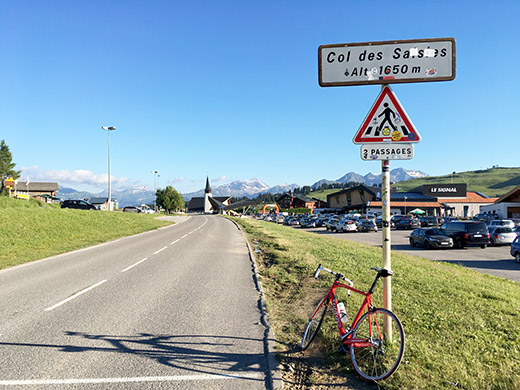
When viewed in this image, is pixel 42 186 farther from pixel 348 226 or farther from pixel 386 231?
pixel 386 231

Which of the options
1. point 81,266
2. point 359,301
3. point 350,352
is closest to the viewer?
point 350,352

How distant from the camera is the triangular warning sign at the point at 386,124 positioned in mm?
4574

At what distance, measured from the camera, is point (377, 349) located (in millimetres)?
4070

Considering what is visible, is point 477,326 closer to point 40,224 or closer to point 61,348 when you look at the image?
point 61,348

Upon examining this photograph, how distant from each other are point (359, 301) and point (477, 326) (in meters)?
1.95

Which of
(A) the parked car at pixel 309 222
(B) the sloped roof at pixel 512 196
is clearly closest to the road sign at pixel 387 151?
(A) the parked car at pixel 309 222

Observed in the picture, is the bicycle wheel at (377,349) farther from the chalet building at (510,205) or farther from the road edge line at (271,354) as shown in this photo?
the chalet building at (510,205)

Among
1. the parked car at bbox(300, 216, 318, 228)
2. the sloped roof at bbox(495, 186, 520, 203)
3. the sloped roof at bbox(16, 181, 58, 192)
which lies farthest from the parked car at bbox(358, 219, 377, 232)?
the sloped roof at bbox(16, 181, 58, 192)

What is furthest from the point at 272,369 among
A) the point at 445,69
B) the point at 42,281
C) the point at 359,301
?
the point at 42,281

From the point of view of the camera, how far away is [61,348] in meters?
4.95

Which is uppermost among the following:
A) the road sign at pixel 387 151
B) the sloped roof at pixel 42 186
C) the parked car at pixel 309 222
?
the sloped roof at pixel 42 186

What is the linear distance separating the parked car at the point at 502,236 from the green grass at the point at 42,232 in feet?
85.7

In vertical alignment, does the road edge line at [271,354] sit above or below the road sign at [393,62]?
below

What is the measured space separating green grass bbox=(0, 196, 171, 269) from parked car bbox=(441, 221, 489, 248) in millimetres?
22884
